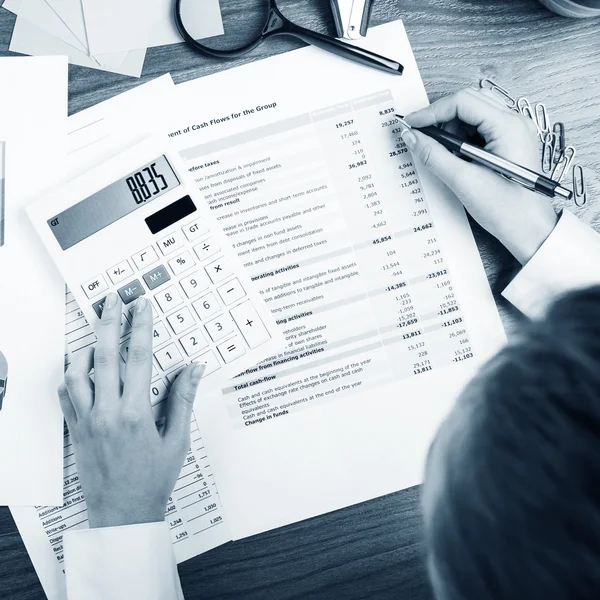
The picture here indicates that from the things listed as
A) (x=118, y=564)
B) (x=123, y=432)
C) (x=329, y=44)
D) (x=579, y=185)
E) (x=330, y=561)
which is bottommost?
(x=330, y=561)

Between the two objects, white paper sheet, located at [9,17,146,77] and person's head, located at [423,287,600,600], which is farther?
white paper sheet, located at [9,17,146,77]

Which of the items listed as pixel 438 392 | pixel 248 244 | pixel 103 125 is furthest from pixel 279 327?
pixel 103 125

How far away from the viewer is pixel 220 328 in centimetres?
64

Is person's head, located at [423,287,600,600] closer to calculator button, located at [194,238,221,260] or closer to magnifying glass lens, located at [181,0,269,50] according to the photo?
calculator button, located at [194,238,221,260]

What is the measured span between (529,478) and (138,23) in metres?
0.61

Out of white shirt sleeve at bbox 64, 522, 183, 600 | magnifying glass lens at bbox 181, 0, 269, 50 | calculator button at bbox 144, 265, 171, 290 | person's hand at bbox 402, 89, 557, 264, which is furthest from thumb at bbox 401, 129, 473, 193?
white shirt sleeve at bbox 64, 522, 183, 600

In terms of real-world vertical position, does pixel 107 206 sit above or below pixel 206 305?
above

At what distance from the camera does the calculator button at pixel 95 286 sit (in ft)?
2.06

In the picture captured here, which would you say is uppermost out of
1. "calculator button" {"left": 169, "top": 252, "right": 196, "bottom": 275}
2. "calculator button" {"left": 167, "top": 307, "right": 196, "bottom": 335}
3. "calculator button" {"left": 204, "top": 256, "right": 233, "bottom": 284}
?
"calculator button" {"left": 169, "top": 252, "right": 196, "bottom": 275}

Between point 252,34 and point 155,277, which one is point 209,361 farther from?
point 252,34

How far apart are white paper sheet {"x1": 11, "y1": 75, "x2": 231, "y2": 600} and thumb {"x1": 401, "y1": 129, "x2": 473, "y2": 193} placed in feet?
0.94

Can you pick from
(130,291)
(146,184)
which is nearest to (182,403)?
(130,291)

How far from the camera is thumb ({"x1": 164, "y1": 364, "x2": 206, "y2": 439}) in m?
0.62

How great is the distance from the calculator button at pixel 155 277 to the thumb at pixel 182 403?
0.34 feet
